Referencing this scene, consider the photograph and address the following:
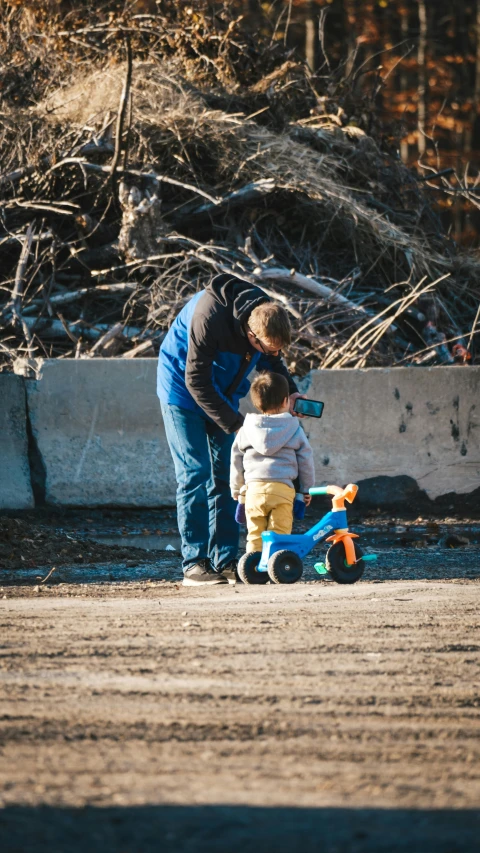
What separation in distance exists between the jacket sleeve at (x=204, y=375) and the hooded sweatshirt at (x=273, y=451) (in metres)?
0.15

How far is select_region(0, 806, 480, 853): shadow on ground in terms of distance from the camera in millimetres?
2410

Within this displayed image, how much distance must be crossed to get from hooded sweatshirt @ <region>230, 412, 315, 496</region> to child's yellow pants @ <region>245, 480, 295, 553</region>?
0.05 metres

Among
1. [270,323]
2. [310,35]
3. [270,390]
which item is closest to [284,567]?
[270,390]

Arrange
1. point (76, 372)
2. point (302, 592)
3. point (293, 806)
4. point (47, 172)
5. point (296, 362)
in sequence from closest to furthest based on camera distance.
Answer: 1. point (293, 806)
2. point (302, 592)
3. point (76, 372)
4. point (296, 362)
5. point (47, 172)

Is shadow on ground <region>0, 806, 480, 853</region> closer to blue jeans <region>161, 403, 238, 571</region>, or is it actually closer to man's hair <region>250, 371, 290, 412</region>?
man's hair <region>250, 371, 290, 412</region>

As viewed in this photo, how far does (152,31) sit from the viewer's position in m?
13.4

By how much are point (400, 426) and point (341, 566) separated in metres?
3.18

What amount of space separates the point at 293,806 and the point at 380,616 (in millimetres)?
2571

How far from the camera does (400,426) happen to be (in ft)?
30.2

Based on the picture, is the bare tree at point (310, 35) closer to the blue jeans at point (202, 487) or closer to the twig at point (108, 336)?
the twig at point (108, 336)

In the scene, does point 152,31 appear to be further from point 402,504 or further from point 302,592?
point 302,592

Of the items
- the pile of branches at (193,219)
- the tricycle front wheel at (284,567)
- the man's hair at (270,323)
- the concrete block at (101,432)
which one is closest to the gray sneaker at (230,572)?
the tricycle front wheel at (284,567)

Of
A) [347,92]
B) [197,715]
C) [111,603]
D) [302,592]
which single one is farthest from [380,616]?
[347,92]

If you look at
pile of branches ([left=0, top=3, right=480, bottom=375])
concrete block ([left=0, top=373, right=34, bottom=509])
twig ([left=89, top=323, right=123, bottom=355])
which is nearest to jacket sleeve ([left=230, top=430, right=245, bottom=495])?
concrete block ([left=0, top=373, right=34, bottom=509])
